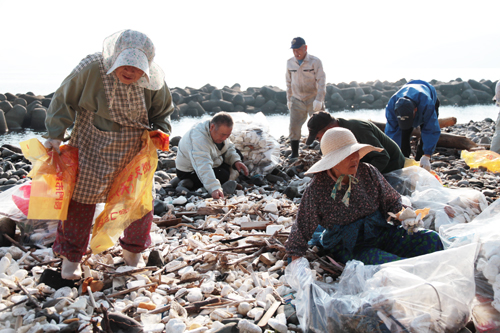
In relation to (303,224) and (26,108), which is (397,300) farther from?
(26,108)

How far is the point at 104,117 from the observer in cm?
238

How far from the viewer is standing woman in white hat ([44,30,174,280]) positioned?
2250mm

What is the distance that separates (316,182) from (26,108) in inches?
505

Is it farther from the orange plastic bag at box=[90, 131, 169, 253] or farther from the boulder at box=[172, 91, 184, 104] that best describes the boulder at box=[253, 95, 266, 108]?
the orange plastic bag at box=[90, 131, 169, 253]

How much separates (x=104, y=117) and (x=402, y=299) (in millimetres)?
1928

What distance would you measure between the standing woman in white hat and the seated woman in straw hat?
1.07 metres

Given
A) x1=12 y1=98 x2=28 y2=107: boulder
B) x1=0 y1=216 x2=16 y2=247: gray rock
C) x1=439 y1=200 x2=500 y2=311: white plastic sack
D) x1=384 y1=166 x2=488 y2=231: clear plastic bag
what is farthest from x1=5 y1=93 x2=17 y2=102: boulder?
x1=439 y1=200 x2=500 y2=311: white plastic sack

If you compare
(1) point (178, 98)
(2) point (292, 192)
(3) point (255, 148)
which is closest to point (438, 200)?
(2) point (292, 192)

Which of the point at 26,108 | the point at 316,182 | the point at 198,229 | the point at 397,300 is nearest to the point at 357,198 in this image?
the point at 316,182

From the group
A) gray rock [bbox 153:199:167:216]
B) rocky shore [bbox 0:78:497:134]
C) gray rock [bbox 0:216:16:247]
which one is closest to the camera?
gray rock [bbox 0:216:16:247]

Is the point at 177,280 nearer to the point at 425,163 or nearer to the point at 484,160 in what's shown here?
the point at 425,163

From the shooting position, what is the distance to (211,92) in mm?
A: 17828

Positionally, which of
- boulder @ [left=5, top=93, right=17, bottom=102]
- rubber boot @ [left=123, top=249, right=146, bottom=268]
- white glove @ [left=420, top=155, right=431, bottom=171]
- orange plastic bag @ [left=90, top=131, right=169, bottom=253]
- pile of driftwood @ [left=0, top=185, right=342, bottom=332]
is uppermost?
boulder @ [left=5, top=93, right=17, bottom=102]

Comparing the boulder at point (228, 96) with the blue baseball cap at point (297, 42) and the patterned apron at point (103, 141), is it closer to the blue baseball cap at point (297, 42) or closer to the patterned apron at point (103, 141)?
the blue baseball cap at point (297, 42)
